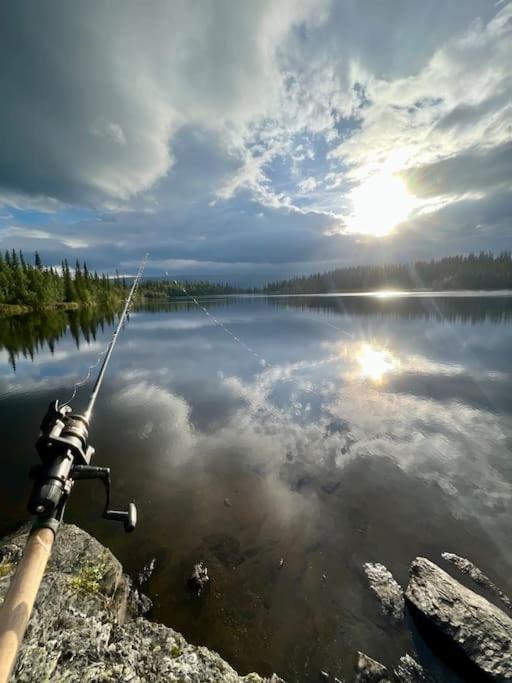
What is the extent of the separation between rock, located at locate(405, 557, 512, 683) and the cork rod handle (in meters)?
6.99

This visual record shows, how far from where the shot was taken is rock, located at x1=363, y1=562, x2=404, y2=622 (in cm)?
605

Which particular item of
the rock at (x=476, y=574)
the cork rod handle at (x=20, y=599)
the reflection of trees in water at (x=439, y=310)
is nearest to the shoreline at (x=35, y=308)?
the reflection of trees in water at (x=439, y=310)

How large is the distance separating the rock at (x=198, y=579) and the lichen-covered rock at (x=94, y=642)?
4.55 feet

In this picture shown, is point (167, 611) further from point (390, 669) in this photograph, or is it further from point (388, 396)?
point (388, 396)

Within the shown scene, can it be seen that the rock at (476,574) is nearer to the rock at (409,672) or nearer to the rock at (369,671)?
the rock at (409,672)

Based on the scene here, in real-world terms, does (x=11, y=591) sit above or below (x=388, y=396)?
above

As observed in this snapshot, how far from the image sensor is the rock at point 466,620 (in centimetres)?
483

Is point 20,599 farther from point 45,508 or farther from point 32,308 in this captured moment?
point 32,308

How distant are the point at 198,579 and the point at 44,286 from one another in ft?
349

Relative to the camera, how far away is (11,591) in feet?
6.56

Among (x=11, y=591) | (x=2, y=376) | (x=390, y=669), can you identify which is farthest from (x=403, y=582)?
(x=2, y=376)

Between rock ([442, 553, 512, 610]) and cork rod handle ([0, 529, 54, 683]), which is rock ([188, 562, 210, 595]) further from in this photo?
rock ([442, 553, 512, 610])

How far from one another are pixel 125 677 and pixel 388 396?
1782cm

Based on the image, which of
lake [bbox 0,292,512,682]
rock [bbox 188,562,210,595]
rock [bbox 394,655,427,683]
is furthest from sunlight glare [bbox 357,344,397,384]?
rock [bbox 188,562,210,595]
